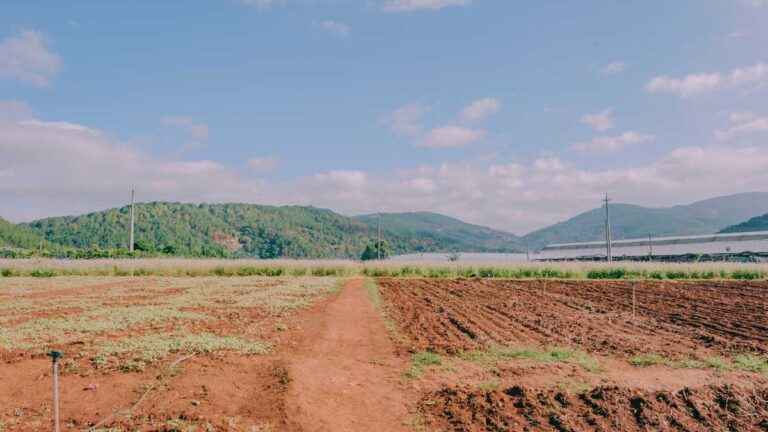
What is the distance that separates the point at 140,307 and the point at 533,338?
42.5 feet

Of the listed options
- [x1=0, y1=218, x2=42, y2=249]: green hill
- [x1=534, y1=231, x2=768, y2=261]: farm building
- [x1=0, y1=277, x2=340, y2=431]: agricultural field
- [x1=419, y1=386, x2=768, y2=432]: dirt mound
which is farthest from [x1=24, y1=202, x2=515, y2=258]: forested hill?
[x1=419, y1=386, x2=768, y2=432]: dirt mound

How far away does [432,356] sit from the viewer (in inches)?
405

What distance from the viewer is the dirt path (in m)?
6.88

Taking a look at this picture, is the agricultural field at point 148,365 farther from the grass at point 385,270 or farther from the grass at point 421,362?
the grass at point 385,270

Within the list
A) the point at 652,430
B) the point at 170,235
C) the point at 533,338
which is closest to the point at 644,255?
the point at 533,338

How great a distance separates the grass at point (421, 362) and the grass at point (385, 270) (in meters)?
28.0

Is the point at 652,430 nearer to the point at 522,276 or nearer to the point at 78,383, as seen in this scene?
the point at 78,383

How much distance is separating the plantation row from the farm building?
27020 millimetres

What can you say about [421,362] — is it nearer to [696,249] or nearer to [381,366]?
[381,366]

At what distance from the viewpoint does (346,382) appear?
28.4 feet

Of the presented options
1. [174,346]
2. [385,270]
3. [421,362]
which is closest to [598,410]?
[421,362]

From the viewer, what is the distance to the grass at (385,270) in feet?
122

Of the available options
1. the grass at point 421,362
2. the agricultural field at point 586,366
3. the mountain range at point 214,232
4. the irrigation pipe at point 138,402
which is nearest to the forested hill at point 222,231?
the mountain range at point 214,232

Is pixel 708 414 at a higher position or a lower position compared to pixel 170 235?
lower
